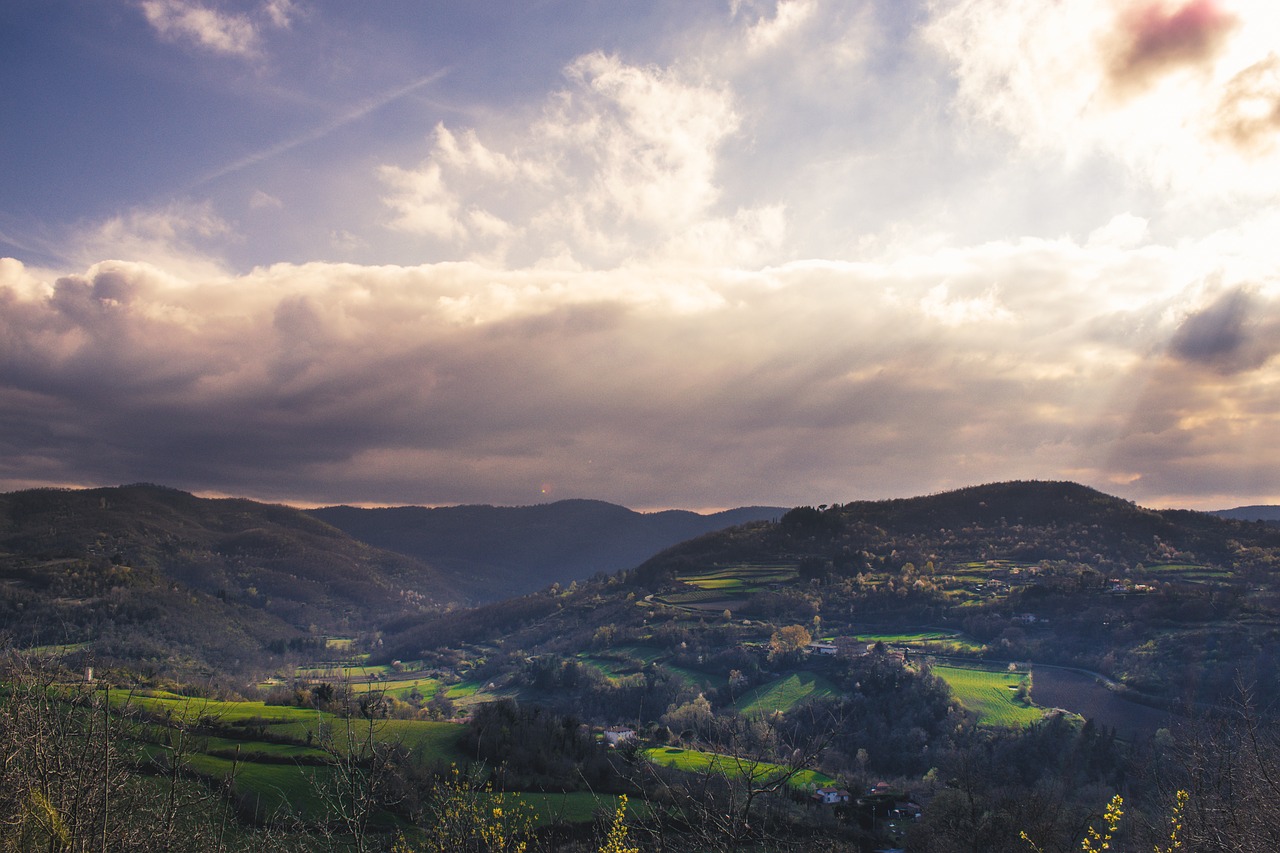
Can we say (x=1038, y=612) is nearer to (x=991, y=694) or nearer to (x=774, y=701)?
(x=991, y=694)

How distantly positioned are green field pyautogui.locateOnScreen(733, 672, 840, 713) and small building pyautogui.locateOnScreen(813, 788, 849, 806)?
29606 mm

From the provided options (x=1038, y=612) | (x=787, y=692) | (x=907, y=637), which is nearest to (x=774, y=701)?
(x=787, y=692)

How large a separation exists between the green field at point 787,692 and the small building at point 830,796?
2961 centimetres

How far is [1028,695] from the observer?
328ft

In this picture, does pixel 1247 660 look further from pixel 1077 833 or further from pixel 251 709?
pixel 251 709

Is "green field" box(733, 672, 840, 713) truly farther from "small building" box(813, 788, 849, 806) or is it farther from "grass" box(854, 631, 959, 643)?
"small building" box(813, 788, 849, 806)

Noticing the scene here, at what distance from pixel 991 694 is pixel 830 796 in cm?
4130

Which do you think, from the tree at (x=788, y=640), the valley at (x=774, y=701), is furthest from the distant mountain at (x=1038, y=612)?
the tree at (x=788, y=640)

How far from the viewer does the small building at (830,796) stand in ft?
231

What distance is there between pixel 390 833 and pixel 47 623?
5891 inches

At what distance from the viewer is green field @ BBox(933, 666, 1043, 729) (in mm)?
91562

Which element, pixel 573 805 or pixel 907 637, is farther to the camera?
pixel 907 637

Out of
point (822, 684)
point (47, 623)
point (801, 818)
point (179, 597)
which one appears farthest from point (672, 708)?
point (179, 597)

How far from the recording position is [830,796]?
235 feet
